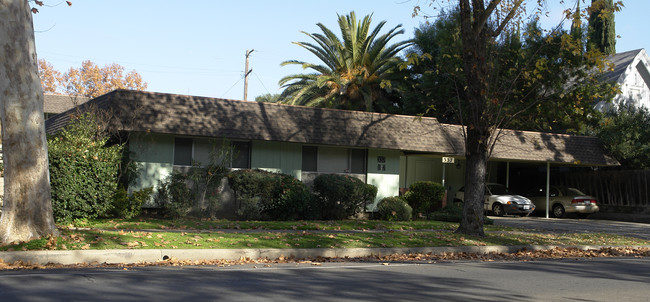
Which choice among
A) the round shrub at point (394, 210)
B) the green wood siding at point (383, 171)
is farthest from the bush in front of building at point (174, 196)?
the green wood siding at point (383, 171)

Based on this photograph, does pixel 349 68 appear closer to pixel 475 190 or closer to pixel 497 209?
pixel 497 209

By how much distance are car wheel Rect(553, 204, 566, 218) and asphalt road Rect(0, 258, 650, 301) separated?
17.4 meters

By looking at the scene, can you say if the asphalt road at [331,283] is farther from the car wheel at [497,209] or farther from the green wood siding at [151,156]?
the car wheel at [497,209]

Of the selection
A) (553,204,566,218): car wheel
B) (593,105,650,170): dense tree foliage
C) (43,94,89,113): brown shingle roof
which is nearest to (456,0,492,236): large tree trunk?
(553,204,566,218): car wheel

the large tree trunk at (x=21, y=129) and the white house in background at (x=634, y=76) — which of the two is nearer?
the large tree trunk at (x=21, y=129)

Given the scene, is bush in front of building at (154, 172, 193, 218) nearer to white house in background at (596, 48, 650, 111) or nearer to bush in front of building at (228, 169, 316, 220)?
bush in front of building at (228, 169, 316, 220)

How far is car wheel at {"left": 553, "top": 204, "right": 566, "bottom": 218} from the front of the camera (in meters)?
28.5

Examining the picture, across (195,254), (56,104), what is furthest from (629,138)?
(56,104)

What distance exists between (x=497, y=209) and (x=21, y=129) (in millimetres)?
21776

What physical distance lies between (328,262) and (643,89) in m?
34.4

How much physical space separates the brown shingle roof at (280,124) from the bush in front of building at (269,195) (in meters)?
1.55

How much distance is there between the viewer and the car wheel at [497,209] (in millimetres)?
27922

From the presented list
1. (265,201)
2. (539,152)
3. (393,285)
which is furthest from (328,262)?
(539,152)

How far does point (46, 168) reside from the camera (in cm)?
1158
